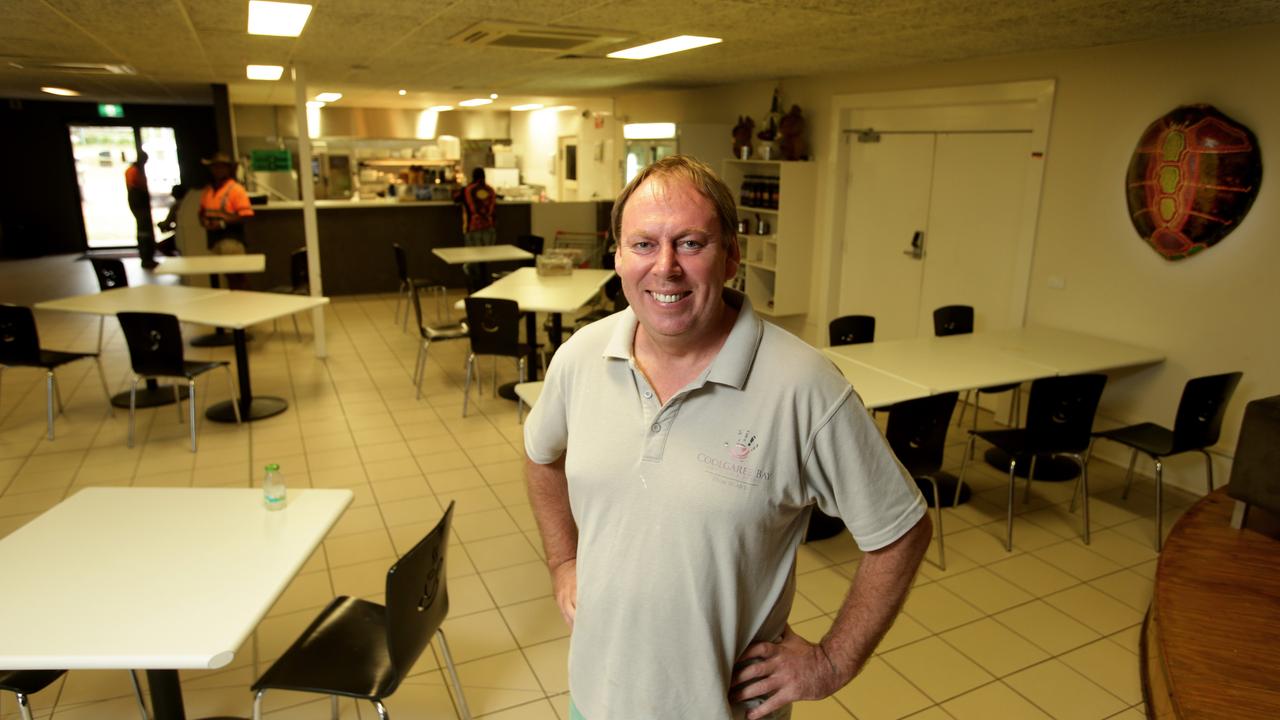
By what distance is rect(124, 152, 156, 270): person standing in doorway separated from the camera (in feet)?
36.7

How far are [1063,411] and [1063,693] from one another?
153 cm

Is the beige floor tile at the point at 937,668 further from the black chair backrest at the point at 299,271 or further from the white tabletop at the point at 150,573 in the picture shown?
the black chair backrest at the point at 299,271

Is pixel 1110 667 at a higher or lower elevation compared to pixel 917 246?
lower

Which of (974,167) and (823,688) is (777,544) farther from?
(974,167)

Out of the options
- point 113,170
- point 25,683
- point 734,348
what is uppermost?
point 113,170

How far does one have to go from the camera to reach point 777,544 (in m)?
1.33

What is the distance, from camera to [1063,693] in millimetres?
2857

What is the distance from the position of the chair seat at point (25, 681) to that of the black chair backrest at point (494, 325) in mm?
3385

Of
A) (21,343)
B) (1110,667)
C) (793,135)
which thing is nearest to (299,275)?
(21,343)

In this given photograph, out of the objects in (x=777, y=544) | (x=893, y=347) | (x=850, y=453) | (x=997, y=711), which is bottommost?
(x=997, y=711)

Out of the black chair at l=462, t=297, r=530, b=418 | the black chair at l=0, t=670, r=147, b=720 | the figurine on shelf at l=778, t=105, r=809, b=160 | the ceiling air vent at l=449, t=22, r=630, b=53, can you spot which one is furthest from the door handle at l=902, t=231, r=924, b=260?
the black chair at l=0, t=670, r=147, b=720

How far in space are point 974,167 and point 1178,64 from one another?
4.83 feet

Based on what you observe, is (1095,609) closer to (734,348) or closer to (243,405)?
(734,348)

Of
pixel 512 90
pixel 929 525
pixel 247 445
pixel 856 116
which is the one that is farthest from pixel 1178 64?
pixel 512 90
